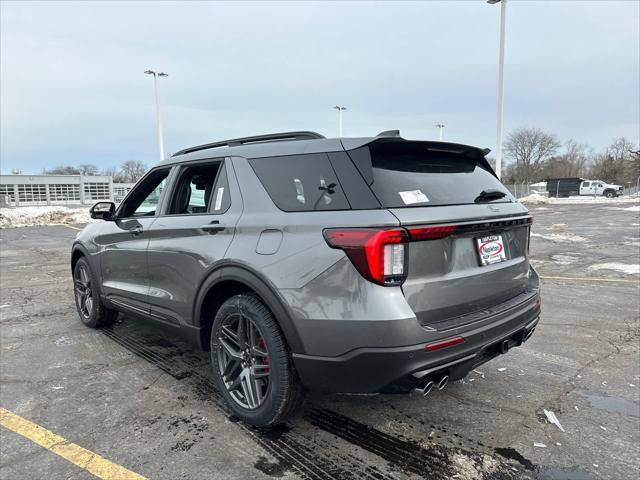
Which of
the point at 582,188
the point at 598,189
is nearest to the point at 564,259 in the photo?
the point at 582,188

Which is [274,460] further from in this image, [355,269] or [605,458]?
[605,458]

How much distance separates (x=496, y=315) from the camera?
2645mm

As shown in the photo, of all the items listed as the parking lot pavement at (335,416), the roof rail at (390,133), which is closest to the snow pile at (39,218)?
the parking lot pavement at (335,416)

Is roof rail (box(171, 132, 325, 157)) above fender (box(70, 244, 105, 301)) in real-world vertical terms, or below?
above

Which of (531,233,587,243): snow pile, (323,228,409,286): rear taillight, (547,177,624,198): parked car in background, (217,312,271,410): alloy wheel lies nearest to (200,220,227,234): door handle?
(217,312,271,410): alloy wheel

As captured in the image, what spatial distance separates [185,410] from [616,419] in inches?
115

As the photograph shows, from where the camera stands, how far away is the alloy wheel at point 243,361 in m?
2.81

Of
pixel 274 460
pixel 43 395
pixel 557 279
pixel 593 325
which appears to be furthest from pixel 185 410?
pixel 557 279

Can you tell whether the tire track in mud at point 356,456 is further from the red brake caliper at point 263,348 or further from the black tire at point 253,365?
the red brake caliper at point 263,348

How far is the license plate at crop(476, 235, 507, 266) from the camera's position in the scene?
2.64 metres

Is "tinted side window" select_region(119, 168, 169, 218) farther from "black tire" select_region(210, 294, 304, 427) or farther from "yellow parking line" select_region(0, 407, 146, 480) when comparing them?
"yellow parking line" select_region(0, 407, 146, 480)

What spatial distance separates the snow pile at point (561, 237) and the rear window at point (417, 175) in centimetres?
1094

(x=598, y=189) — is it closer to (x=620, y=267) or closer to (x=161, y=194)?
(x=620, y=267)

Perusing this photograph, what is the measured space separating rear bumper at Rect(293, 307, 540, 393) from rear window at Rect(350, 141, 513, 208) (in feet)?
2.50
